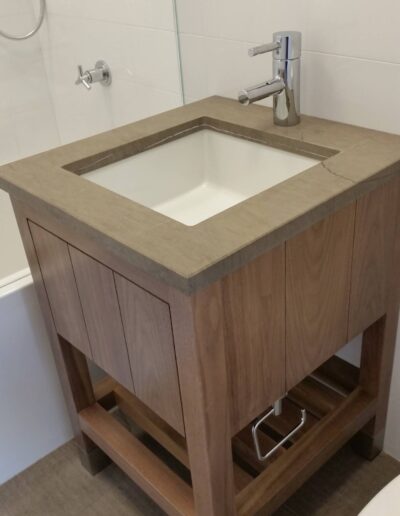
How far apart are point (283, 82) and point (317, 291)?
0.42 meters

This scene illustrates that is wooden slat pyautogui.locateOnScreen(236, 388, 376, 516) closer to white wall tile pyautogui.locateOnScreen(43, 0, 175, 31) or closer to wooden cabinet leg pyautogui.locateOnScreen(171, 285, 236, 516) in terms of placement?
wooden cabinet leg pyautogui.locateOnScreen(171, 285, 236, 516)

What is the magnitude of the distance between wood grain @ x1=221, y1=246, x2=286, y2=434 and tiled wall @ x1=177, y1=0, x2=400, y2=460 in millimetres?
428

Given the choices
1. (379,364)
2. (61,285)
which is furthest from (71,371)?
(379,364)

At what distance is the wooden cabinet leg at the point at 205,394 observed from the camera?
31.5 inches

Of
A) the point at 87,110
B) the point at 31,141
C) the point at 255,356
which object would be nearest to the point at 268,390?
the point at 255,356

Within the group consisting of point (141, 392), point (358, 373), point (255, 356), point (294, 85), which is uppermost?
point (294, 85)

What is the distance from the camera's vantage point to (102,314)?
1.03m

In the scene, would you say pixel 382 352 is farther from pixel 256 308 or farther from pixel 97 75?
pixel 97 75

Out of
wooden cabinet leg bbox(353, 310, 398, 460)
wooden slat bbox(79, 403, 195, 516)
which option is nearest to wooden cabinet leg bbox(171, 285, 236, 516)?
wooden slat bbox(79, 403, 195, 516)

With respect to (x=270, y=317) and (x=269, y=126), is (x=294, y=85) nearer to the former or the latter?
(x=269, y=126)

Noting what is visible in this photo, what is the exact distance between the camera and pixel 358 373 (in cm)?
138

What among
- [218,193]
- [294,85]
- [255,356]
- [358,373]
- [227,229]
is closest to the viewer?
[227,229]

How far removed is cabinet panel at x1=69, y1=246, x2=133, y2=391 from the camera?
97 centimetres

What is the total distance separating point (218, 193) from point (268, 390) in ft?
1.54
